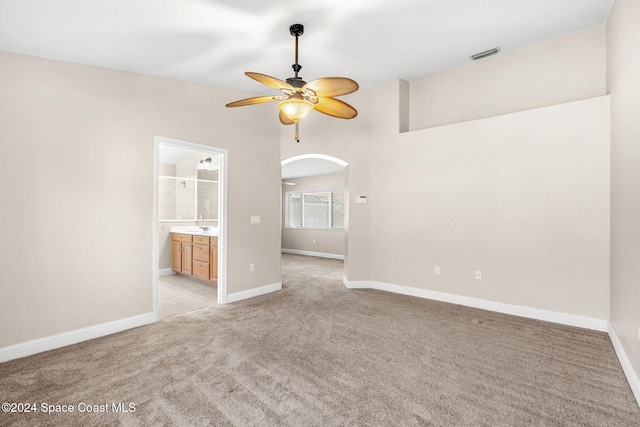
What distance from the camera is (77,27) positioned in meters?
2.55

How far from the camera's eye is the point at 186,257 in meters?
5.61

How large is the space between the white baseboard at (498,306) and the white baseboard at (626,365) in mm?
250

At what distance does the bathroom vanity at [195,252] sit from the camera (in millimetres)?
5003

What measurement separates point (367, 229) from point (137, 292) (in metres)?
3.25

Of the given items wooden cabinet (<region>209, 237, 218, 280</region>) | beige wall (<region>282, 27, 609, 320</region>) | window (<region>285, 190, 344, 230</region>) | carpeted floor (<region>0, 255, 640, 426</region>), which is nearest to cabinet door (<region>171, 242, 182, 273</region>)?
wooden cabinet (<region>209, 237, 218, 280</region>)

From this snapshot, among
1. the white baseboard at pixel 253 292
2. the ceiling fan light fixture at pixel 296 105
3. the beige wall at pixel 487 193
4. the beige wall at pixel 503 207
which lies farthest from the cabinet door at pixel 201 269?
the ceiling fan light fixture at pixel 296 105

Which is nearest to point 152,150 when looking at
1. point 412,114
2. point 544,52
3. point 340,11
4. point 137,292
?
point 137,292

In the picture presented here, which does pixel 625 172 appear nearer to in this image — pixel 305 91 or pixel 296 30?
pixel 305 91

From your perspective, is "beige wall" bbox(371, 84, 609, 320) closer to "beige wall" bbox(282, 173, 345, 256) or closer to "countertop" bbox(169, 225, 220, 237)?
"countertop" bbox(169, 225, 220, 237)

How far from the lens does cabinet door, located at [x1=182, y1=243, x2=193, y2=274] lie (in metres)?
5.53

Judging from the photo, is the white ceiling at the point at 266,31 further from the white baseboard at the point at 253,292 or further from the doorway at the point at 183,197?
the white baseboard at the point at 253,292

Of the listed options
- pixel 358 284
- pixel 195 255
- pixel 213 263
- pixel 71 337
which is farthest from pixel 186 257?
pixel 358 284

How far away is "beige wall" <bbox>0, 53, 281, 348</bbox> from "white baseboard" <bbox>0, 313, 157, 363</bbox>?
2.2 inches

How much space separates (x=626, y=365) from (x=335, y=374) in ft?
7.10
